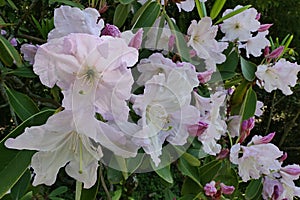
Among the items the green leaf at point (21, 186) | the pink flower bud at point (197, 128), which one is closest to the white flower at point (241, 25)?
the pink flower bud at point (197, 128)

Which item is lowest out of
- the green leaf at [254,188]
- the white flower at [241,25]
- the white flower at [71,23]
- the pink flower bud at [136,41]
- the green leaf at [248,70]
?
the green leaf at [254,188]

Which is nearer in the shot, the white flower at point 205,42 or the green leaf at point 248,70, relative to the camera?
the white flower at point 205,42

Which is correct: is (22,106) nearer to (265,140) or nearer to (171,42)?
(171,42)

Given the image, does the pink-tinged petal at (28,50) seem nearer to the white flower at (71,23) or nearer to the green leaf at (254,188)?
the white flower at (71,23)

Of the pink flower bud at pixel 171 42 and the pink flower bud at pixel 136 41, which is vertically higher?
the pink flower bud at pixel 136 41

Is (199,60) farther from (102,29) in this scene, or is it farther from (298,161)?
(298,161)

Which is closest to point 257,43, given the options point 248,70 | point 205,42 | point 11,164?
point 248,70

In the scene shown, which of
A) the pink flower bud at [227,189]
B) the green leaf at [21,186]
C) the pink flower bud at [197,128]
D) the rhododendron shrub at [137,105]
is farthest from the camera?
the pink flower bud at [227,189]
